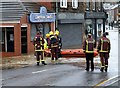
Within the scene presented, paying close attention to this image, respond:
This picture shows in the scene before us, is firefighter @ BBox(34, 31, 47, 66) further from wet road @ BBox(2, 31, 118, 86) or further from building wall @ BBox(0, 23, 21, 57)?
building wall @ BBox(0, 23, 21, 57)

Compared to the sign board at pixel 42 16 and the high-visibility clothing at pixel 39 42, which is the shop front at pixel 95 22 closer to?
the sign board at pixel 42 16

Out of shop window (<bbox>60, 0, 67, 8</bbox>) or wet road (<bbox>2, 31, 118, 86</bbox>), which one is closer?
wet road (<bbox>2, 31, 118, 86</bbox>)

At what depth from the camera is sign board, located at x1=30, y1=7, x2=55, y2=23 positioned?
2908cm

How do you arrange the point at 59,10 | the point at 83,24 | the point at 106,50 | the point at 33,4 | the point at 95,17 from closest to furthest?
the point at 106,50
the point at 33,4
the point at 59,10
the point at 83,24
the point at 95,17

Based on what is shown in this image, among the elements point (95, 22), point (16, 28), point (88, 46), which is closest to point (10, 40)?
point (16, 28)

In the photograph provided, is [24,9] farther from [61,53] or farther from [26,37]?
[61,53]

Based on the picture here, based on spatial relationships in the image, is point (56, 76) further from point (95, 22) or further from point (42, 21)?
point (95, 22)

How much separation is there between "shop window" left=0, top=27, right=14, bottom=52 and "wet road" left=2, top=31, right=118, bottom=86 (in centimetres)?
882

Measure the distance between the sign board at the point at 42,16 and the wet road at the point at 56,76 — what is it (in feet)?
34.7

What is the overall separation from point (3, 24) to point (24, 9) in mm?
2144

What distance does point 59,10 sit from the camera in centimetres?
3422

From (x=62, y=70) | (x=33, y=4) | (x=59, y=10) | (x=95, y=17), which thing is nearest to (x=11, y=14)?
(x=33, y=4)

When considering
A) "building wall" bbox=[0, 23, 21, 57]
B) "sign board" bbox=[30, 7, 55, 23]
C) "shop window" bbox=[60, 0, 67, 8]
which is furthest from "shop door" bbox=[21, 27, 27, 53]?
"shop window" bbox=[60, 0, 67, 8]

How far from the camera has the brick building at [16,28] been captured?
27266mm
